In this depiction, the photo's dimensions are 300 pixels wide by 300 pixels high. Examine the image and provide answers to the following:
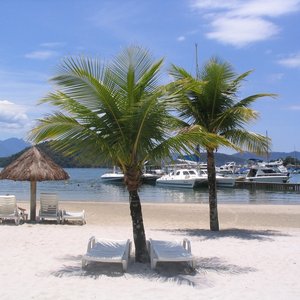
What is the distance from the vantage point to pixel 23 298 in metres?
5.63

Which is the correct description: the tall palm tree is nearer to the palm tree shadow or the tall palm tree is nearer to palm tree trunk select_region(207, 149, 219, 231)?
the palm tree shadow

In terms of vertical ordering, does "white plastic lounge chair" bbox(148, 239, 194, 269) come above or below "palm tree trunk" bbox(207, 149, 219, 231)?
below

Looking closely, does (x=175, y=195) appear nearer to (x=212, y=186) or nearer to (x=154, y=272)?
(x=212, y=186)

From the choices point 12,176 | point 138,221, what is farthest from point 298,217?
point 138,221

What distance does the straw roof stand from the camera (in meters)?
14.4

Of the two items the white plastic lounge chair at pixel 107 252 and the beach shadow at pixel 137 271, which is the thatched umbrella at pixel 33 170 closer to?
the white plastic lounge chair at pixel 107 252

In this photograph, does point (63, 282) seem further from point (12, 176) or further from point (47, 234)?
point (12, 176)

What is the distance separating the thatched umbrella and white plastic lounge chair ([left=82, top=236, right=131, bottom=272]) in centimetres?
635

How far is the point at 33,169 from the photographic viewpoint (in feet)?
47.7

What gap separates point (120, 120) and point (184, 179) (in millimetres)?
41093

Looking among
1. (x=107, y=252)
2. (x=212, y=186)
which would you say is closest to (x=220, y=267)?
(x=107, y=252)

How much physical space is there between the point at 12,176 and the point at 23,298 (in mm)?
9302

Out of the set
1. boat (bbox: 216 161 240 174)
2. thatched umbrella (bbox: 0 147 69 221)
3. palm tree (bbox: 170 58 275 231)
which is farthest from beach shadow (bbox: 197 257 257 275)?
boat (bbox: 216 161 240 174)

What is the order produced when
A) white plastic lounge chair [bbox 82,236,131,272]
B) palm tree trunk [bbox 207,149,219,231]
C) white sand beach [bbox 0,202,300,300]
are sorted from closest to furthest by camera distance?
1. white sand beach [bbox 0,202,300,300]
2. white plastic lounge chair [bbox 82,236,131,272]
3. palm tree trunk [bbox 207,149,219,231]
